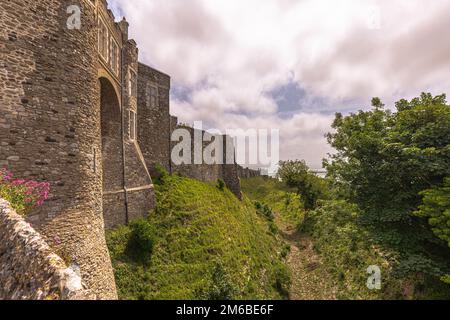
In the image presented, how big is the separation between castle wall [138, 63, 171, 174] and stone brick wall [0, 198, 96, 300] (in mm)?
16021

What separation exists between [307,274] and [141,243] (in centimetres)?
1681

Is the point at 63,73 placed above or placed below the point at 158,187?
above

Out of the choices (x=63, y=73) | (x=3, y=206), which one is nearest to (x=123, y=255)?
(x=3, y=206)

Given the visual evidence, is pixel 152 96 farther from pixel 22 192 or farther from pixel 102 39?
pixel 22 192

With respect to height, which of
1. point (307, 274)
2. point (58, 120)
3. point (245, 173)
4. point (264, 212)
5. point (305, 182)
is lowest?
point (307, 274)

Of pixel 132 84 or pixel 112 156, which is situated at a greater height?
pixel 132 84

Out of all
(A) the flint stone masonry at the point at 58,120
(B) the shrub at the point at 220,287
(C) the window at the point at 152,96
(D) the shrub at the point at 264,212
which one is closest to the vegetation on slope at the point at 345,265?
(D) the shrub at the point at 264,212

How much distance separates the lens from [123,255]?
12.3m

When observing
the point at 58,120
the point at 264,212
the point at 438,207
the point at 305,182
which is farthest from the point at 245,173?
the point at 58,120

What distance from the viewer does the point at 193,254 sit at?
47.9ft

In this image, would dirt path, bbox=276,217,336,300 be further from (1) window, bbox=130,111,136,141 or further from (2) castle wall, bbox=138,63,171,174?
(1) window, bbox=130,111,136,141

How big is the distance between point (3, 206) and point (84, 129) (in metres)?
4.24
